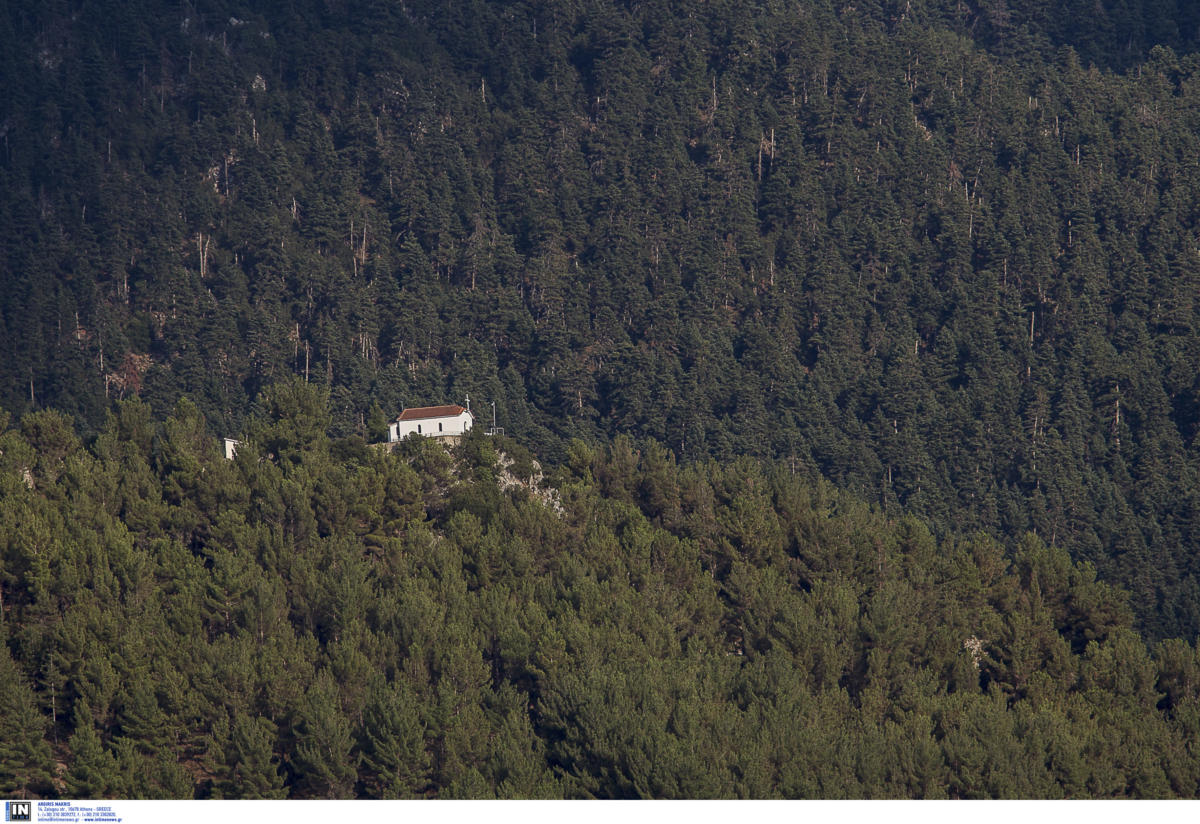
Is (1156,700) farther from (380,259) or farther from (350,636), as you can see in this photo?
(380,259)


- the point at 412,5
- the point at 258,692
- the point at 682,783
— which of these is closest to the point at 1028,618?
the point at 682,783

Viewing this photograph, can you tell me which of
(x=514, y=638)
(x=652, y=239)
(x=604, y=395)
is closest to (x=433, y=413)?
(x=514, y=638)

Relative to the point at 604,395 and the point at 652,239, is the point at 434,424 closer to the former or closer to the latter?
the point at 604,395

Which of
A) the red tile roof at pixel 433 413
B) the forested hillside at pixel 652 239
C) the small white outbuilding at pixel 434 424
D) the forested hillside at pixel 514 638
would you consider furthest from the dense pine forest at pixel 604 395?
the red tile roof at pixel 433 413

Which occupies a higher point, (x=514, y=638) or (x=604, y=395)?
(x=514, y=638)

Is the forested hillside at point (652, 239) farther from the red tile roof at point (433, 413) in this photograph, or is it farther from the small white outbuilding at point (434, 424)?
the small white outbuilding at point (434, 424)

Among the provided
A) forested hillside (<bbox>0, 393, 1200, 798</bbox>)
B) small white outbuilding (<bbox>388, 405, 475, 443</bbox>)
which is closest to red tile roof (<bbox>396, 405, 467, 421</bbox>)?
small white outbuilding (<bbox>388, 405, 475, 443</bbox>)
